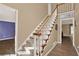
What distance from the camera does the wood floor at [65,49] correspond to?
2447mm

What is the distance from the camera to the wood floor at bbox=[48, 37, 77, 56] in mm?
2447

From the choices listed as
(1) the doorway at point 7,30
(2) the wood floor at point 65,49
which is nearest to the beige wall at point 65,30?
(2) the wood floor at point 65,49

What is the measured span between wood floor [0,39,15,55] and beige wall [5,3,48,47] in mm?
95

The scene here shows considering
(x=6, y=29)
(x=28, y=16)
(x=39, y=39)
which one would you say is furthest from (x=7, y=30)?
(x=39, y=39)

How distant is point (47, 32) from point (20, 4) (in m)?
0.52

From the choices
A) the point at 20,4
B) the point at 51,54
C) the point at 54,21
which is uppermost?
the point at 20,4

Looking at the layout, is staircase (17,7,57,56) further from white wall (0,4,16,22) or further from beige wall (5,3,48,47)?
white wall (0,4,16,22)

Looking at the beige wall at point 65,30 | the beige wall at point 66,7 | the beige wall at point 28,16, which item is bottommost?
the beige wall at point 65,30

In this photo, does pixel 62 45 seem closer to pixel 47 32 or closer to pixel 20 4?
pixel 47 32

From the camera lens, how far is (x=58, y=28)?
8.21ft

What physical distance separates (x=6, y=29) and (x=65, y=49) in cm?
82

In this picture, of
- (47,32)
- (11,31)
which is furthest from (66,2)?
(11,31)

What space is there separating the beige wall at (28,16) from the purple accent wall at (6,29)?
106 mm

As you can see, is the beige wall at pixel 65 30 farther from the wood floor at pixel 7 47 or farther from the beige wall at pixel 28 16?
the wood floor at pixel 7 47
